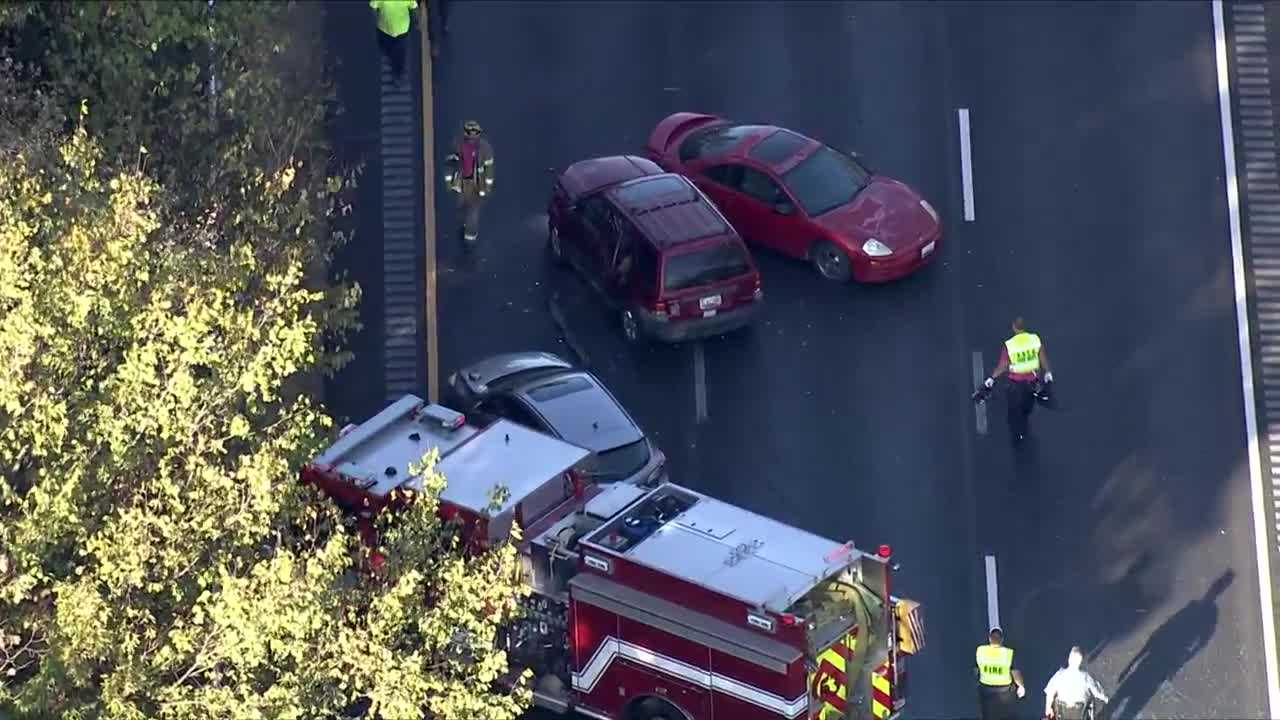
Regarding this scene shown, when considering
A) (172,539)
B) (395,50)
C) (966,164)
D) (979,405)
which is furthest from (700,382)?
(172,539)

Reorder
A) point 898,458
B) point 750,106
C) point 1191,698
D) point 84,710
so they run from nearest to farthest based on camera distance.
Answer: point 84,710 < point 1191,698 < point 898,458 < point 750,106

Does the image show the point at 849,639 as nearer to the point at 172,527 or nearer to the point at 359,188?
the point at 172,527

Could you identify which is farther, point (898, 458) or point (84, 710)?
point (898, 458)

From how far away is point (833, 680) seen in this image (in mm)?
21578

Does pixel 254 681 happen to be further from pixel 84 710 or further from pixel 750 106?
pixel 750 106

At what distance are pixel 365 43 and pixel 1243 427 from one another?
44.8 ft

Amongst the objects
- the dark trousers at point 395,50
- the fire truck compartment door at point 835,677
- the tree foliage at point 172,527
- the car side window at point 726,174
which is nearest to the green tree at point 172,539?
the tree foliage at point 172,527

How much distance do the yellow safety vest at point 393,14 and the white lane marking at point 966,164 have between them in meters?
7.90

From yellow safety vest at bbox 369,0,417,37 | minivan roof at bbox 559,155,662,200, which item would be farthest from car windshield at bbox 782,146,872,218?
yellow safety vest at bbox 369,0,417,37

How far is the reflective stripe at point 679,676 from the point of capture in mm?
21172

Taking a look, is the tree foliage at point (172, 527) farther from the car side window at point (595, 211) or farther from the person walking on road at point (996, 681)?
the car side window at point (595, 211)

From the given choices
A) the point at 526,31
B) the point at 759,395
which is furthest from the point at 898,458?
the point at 526,31

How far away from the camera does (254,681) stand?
17406 millimetres

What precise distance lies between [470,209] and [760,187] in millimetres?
3946
